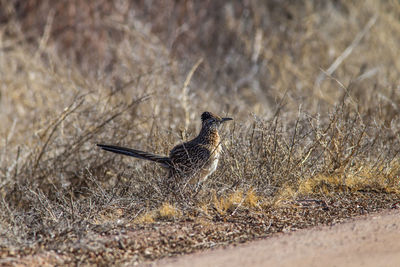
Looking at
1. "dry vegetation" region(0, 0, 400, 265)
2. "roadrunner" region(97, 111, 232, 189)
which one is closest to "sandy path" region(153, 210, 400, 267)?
"dry vegetation" region(0, 0, 400, 265)

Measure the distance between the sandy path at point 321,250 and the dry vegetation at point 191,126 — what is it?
32 cm

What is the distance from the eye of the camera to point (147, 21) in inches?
595

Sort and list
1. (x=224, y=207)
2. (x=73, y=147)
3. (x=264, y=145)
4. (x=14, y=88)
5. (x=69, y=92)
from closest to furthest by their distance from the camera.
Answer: (x=224, y=207) → (x=264, y=145) → (x=73, y=147) → (x=69, y=92) → (x=14, y=88)

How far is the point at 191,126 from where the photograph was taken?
789 centimetres

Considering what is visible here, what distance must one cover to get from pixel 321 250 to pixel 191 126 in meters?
4.22

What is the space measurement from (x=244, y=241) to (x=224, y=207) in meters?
0.66

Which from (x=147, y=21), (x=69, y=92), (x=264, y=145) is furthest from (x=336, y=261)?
(x=147, y=21)

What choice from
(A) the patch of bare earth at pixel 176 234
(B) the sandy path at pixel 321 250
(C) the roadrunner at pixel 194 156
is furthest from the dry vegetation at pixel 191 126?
(B) the sandy path at pixel 321 250

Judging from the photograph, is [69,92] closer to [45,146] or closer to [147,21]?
[45,146]

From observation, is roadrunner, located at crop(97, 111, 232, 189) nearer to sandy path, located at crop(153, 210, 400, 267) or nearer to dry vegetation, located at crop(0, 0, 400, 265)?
dry vegetation, located at crop(0, 0, 400, 265)

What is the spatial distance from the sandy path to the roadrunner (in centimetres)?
127

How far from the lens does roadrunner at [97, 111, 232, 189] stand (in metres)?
5.47

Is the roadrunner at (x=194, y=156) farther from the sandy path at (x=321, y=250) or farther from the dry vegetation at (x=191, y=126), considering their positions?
the sandy path at (x=321, y=250)

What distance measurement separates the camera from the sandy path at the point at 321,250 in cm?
362
